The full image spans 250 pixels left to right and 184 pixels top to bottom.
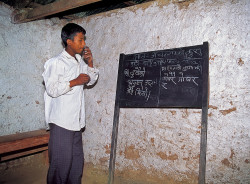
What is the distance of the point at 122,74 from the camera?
313 cm

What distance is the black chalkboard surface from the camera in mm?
2551

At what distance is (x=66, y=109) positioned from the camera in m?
2.60

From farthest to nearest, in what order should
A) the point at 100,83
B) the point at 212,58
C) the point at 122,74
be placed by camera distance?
1. the point at 100,83
2. the point at 122,74
3. the point at 212,58

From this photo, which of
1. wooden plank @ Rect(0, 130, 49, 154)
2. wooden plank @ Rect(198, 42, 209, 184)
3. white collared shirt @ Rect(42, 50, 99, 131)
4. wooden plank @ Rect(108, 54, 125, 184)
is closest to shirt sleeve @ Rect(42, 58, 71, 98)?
white collared shirt @ Rect(42, 50, 99, 131)

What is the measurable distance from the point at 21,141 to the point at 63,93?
1144 mm

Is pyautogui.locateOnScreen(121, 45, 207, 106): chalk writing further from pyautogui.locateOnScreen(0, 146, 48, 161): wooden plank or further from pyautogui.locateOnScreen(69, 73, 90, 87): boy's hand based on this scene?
pyautogui.locateOnScreen(0, 146, 48, 161): wooden plank

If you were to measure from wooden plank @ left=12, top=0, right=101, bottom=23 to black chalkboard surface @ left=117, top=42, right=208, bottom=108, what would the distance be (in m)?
1.02

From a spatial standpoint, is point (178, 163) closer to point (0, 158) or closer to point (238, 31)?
point (238, 31)

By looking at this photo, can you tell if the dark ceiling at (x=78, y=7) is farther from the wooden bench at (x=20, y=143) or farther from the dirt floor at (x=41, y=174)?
the dirt floor at (x=41, y=174)

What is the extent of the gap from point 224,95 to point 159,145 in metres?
1.12

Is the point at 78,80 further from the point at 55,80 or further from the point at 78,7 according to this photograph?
the point at 78,7

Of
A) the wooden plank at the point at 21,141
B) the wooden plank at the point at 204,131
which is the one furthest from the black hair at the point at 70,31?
the wooden plank at the point at 204,131

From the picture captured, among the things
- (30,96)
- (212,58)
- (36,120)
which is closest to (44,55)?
(30,96)

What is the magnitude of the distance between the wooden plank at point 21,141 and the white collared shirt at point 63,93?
0.69 m
